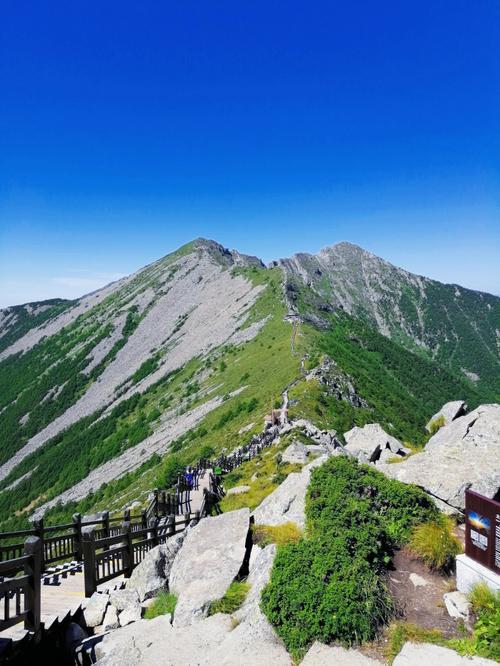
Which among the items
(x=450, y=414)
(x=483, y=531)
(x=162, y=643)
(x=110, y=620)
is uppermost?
(x=450, y=414)

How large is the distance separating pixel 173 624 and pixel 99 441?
88.0m

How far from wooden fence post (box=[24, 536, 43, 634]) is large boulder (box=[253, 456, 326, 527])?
629cm

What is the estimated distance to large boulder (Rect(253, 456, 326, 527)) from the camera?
13.8 meters

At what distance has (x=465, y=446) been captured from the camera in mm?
14547

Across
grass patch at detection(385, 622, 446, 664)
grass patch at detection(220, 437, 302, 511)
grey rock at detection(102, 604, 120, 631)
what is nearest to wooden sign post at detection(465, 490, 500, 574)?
grass patch at detection(385, 622, 446, 664)

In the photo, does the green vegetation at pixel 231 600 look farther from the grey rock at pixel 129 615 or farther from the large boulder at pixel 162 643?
the grey rock at pixel 129 615

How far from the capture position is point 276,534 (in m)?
12.8

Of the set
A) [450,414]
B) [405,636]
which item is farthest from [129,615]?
[450,414]

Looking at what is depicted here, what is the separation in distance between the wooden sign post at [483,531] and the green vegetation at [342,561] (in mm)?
1893

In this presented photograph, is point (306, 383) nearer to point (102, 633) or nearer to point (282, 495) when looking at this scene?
point (282, 495)

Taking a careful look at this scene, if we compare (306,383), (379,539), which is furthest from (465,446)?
(306,383)

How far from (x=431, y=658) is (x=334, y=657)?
5.49ft

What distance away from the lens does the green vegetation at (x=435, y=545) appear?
425 inches

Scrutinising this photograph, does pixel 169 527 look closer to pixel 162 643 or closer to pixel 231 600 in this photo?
pixel 231 600
